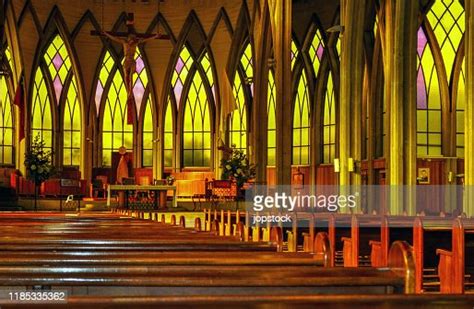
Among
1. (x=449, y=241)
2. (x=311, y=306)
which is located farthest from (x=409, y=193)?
(x=311, y=306)

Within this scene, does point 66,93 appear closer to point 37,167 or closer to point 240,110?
point 37,167

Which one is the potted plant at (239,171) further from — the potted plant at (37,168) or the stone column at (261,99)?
the potted plant at (37,168)

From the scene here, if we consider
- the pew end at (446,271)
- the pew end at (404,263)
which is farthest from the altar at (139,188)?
the pew end at (404,263)

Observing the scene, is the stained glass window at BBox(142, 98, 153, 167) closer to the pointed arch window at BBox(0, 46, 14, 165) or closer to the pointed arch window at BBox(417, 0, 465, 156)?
the pointed arch window at BBox(0, 46, 14, 165)

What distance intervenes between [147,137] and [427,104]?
1038cm

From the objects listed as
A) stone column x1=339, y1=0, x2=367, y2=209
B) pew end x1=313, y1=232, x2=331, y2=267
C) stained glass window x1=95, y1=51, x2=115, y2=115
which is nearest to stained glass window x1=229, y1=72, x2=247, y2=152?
stained glass window x1=95, y1=51, x2=115, y2=115

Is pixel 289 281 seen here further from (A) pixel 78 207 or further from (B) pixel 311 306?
(A) pixel 78 207

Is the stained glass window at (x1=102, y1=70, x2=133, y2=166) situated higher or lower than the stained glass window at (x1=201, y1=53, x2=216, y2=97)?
lower

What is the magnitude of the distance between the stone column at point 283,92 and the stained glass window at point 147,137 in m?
12.5

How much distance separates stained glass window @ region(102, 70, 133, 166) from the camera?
29.0 metres

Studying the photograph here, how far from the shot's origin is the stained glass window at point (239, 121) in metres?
28.6

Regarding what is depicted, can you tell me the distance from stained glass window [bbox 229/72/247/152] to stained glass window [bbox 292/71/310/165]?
1820 millimetres

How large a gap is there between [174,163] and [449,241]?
71.7 feet
